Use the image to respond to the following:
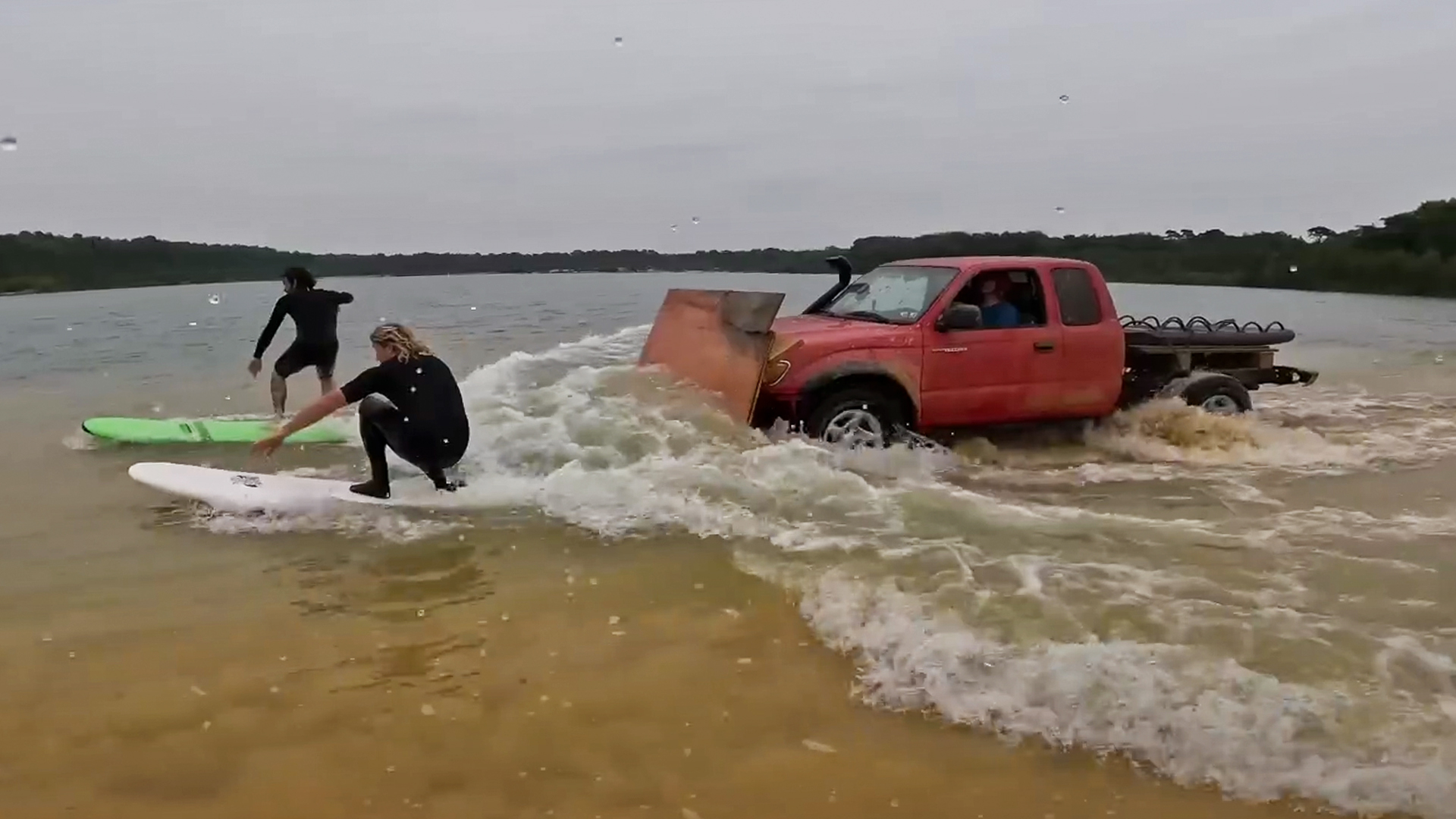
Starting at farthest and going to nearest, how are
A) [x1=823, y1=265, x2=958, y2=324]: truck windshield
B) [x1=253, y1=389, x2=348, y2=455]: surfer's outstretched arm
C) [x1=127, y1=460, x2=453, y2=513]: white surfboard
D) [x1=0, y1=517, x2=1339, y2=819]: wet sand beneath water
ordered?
[x1=823, y1=265, x2=958, y2=324]: truck windshield
[x1=127, y1=460, x2=453, y2=513]: white surfboard
[x1=253, y1=389, x2=348, y2=455]: surfer's outstretched arm
[x1=0, y1=517, x2=1339, y2=819]: wet sand beneath water

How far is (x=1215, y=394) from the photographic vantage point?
1034cm

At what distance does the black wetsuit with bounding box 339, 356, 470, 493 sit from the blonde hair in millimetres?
43

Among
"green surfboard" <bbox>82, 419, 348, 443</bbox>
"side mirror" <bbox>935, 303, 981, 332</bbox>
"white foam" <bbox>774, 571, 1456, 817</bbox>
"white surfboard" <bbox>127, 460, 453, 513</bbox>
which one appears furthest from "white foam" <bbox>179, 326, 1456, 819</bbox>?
"green surfboard" <bbox>82, 419, 348, 443</bbox>

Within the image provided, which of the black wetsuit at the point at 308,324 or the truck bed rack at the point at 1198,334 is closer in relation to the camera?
the truck bed rack at the point at 1198,334

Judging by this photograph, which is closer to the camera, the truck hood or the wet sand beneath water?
the wet sand beneath water

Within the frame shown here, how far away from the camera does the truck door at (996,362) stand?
899 centimetres

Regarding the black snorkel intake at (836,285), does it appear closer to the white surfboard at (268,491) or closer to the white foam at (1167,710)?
the white surfboard at (268,491)

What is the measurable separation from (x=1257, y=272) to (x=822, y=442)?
63347 millimetres

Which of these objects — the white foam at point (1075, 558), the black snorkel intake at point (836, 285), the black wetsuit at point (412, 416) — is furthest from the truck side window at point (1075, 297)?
the black wetsuit at point (412, 416)

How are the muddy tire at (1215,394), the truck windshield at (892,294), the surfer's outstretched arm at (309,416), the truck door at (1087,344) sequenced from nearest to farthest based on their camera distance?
the surfer's outstretched arm at (309,416)
the truck windshield at (892,294)
the truck door at (1087,344)
the muddy tire at (1215,394)

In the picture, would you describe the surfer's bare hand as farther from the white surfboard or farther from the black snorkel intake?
the black snorkel intake

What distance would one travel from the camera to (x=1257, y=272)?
6366 cm

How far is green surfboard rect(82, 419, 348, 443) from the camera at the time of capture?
10750 millimetres

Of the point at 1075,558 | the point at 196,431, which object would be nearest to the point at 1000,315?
the point at 1075,558
